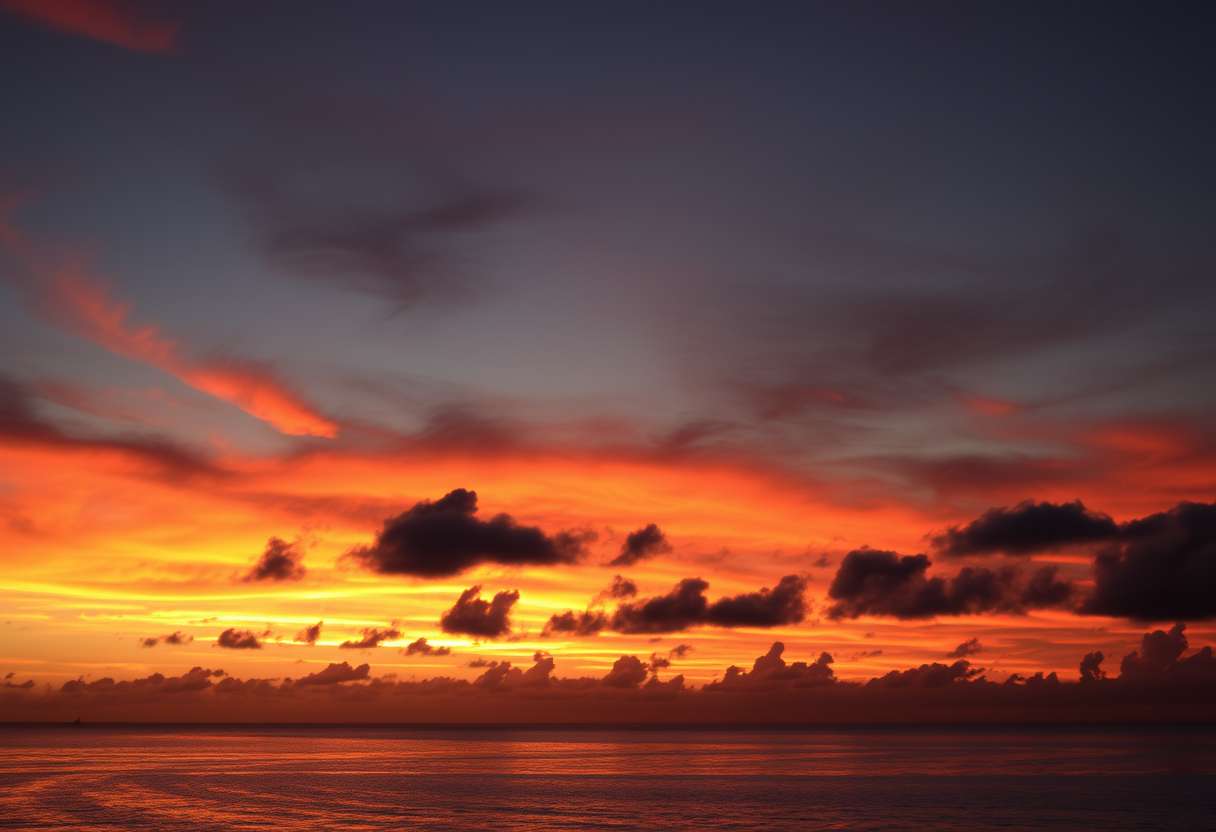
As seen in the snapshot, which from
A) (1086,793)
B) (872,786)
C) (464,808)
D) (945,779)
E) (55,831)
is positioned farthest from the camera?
(945,779)

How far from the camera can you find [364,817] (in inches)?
3922

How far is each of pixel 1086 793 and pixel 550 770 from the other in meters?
89.6

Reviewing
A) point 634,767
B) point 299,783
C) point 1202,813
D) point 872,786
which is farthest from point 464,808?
point 634,767

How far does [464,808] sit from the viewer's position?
359 ft

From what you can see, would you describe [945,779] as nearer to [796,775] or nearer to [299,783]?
[796,775]

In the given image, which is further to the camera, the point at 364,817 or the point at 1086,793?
the point at 1086,793

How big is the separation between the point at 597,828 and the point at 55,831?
44573 mm

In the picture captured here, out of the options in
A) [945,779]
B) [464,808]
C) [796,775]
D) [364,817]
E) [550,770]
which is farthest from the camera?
[550,770]

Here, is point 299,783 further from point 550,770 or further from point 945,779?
point 945,779

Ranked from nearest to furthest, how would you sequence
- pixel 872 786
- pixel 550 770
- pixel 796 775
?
pixel 872 786 → pixel 796 775 → pixel 550 770

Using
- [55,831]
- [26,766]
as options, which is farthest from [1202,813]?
[26,766]

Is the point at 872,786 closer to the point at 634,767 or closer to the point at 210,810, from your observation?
the point at 634,767

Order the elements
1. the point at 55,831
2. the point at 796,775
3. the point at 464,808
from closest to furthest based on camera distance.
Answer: the point at 55,831, the point at 464,808, the point at 796,775

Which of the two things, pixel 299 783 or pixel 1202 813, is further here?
pixel 299 783
